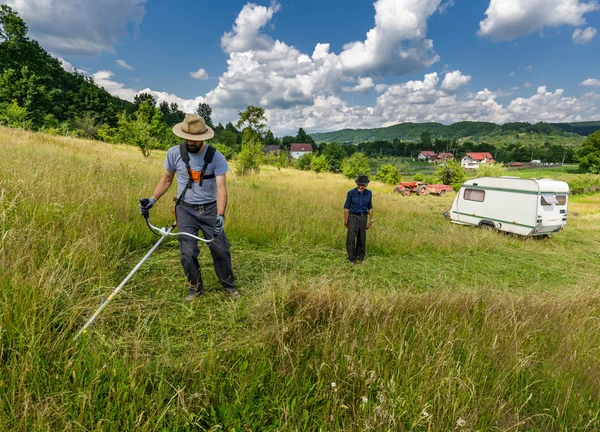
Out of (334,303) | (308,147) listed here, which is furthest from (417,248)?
(308,147)

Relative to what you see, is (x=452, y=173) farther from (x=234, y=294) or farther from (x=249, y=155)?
(x=234, y=294)

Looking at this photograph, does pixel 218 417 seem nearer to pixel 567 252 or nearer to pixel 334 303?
pixel 334 303

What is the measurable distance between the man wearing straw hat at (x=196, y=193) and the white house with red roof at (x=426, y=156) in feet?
429

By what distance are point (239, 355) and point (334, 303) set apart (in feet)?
3.15

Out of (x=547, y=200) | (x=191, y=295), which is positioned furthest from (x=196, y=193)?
(x=547, y=200)

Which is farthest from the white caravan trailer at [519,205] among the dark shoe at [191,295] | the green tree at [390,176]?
the green tree at [390,176]

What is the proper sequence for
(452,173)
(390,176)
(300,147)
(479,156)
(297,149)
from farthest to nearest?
(300,147), (297,149), (479,156), (390,176), (452,173)

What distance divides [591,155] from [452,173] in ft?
136

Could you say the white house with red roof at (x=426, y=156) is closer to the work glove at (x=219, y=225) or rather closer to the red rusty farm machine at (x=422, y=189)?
the red rusty farm machine at (x=422, y=189)

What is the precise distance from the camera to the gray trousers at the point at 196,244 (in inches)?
119

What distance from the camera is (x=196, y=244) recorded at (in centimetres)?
307

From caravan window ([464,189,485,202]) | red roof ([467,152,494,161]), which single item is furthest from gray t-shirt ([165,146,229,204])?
red roof ([467,152,494,161])

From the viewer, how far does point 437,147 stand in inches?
5177

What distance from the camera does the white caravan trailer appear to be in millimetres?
10094
